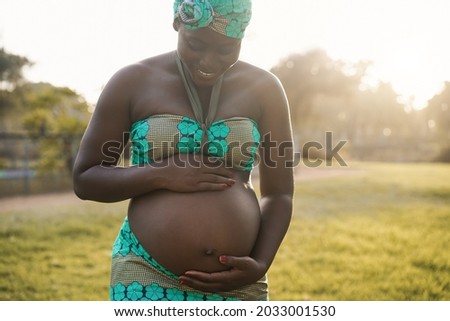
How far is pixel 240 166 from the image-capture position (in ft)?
6.47

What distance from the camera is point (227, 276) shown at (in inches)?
72.5

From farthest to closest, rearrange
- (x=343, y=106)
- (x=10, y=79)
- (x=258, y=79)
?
(x=343, y=106) < (x=10, y=79) < (x=258, y=79)

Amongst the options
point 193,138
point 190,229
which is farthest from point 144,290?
point 193,138

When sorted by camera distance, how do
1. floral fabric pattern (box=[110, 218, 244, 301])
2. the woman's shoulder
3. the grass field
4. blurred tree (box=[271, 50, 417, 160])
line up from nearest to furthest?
floral fabric pattern (box=[110, 218, 244, 301]) → the woman's shoulder → the grass field → blurred tree (box=[271, 50, 417, 160])

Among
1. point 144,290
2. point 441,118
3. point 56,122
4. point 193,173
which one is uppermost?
point 441,118

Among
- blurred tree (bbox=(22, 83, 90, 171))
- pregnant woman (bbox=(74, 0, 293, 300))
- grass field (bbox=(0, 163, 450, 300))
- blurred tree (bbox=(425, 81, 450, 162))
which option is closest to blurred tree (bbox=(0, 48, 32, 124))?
blurred tree (bbox=(22, 83, 90, 171))

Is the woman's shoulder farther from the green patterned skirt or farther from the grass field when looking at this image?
the grass field

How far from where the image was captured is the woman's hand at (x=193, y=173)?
183 centimetres

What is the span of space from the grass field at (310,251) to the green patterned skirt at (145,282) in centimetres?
308

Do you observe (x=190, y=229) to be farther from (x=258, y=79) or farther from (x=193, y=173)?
(x=258, y=79)

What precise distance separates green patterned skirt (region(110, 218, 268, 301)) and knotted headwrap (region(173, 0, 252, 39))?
0.80 metres

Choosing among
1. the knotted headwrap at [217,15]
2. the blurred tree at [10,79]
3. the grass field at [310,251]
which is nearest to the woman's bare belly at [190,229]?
the knotted headwrap at [217,15]

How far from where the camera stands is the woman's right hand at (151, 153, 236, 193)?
183cm

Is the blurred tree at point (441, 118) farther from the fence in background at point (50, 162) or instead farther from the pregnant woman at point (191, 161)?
the pregnant woman at point (191, 161)
